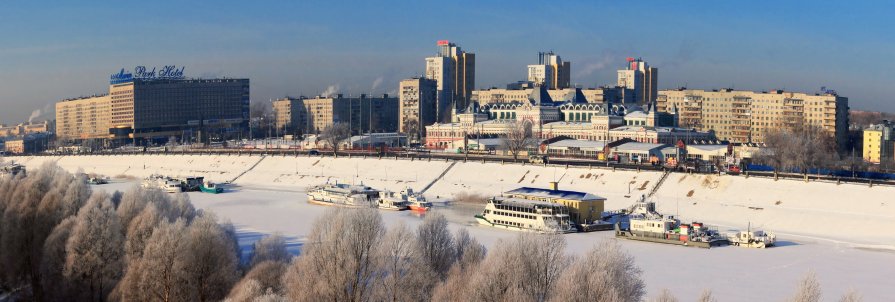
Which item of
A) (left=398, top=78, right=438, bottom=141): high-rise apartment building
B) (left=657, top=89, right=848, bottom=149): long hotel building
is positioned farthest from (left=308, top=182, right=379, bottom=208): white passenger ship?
(left=398, top=78, right=438, bottom=141): high-rise apartment building

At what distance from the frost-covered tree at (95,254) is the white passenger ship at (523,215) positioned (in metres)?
23.1

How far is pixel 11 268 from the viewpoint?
134 feet

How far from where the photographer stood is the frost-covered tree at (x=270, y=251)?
3659 cm

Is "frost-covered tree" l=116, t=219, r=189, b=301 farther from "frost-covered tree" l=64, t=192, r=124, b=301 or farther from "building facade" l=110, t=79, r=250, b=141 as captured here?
"building facade" l=110, t=79, r=250, b=141

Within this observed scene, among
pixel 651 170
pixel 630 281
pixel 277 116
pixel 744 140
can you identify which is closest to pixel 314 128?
pixel 277 116

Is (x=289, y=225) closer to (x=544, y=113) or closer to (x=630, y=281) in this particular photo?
(x=630, y=281)

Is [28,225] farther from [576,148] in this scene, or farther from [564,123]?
[564,123]

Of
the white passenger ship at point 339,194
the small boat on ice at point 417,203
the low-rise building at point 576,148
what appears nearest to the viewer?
the small boat on ice at point 417,203

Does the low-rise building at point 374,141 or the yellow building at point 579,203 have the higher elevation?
the low-rise building at point 374,141

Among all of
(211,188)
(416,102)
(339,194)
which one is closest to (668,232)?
(339,194)

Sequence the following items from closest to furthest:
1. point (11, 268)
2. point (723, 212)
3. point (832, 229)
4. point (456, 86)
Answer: point (11, 268) < point (832, 229) < point (723, 212) < point (456, 86)

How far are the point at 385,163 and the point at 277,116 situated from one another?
9574 centimetres

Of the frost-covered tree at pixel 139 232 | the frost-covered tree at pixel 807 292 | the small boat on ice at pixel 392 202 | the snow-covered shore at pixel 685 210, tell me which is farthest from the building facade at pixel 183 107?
the frost-covered tree at pixel 807 292

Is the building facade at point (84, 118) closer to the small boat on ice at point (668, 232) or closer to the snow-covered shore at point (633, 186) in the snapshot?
the snow-covered shore at point (633, 186)
